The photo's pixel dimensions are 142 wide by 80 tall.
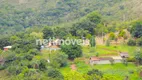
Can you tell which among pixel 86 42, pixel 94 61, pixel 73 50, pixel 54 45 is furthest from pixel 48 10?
pixel 94 61

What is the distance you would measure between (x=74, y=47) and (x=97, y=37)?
Answer: 8.15m

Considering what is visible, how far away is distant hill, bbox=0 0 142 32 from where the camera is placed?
67.4 meters

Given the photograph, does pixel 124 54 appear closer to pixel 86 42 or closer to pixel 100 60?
pixel 100 60

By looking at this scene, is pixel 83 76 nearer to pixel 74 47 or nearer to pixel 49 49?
pixel 74 47

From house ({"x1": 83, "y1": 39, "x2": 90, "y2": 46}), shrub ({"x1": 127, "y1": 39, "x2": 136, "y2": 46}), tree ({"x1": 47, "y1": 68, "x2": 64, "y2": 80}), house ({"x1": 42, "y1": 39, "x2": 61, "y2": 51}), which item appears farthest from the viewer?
house ({"x1": 83, "y1": 39, "x2": 90, "y2": 46})

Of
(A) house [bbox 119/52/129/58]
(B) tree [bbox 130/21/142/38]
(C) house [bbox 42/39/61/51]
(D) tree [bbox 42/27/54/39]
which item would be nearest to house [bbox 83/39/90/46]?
(C) house [bbox 42/39/61/51]

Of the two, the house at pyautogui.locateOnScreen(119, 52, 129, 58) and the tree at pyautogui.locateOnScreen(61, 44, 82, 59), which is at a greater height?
the tree at pyautogui.locateOnScreen(61, 44, 82, 59)

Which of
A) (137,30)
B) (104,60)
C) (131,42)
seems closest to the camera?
(104,60)

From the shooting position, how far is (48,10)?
77375mm

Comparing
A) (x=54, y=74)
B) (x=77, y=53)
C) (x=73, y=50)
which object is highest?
(x=73, y=50)

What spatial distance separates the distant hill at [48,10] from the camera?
67375 millimetres

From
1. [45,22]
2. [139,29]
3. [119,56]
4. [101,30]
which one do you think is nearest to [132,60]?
[119,56]

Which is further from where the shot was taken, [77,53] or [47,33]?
[47,33]

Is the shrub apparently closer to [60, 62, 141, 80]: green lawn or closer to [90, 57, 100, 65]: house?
[60, 62, 141, 80]: green lawn
